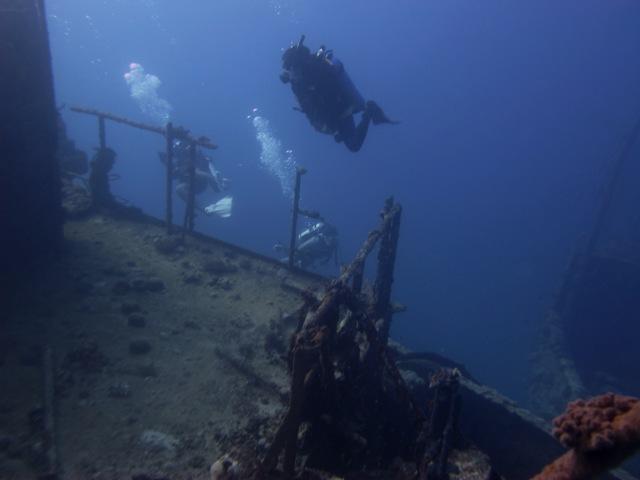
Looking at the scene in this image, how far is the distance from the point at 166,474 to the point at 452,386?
110 inches

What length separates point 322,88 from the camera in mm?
6426

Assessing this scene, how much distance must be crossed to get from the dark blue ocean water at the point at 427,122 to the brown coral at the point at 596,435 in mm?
28525

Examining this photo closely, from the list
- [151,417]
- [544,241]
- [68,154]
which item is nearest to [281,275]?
[151,417]

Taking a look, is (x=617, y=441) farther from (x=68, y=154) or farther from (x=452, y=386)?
(x=68, y=154)

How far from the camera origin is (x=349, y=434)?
3.85 meters

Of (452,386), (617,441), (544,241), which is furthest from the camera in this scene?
(544,241)

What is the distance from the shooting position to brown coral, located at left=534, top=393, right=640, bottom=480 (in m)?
1.45

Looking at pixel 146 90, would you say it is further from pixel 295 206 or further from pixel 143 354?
pixel 143 354

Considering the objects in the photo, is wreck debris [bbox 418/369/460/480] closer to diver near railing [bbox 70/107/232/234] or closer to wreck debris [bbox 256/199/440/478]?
wreck debris [bbox 256/199/440/478]

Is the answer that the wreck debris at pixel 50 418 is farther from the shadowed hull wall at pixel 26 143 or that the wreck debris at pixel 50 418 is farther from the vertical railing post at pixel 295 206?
the vertical railing post at pixel 295 206

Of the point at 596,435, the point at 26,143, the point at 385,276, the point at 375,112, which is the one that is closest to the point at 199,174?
the point at 26,143

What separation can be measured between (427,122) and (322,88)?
131 metres

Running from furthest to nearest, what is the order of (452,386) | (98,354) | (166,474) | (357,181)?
(357,181) → (98,354) → (166,474) → (452,386)

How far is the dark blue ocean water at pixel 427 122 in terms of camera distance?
183 ft
